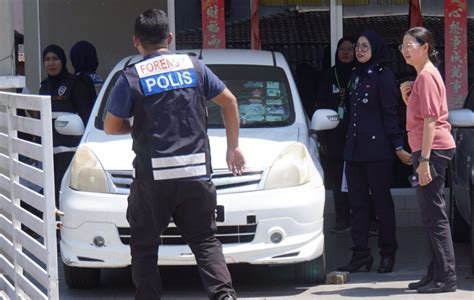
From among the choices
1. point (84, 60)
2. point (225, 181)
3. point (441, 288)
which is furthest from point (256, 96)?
point (441, 288)

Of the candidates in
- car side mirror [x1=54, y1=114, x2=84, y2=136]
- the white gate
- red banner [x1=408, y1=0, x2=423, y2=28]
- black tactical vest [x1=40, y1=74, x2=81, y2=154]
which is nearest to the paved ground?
the white gate

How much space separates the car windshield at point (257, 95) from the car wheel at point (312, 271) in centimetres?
114

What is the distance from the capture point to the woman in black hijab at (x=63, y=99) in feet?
28.7

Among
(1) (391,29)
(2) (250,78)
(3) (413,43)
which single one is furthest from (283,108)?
(1) (391,29)

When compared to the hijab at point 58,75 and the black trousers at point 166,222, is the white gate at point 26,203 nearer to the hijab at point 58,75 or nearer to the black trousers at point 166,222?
the black trousers at point 166,222

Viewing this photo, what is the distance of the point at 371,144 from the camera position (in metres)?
7.53

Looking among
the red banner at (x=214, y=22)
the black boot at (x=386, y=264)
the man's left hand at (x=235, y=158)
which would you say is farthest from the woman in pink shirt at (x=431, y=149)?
the red banner at (x=214, y=22)

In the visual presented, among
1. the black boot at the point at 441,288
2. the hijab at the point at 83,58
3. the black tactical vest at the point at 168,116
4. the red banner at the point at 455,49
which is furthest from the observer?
the red banner at the point at 455,49

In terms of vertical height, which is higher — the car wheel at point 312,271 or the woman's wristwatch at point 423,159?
the woman's wristwatch at point 423,159

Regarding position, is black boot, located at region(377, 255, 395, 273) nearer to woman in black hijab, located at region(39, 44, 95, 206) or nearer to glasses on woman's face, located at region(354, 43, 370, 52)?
glasses on woman's face, located at region(354, 43, 370, 52)

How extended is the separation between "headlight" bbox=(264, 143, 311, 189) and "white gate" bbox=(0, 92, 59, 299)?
5.43ft

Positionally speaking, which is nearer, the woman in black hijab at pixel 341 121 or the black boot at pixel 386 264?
the black boot at pixel 386 264

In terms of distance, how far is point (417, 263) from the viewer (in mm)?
8281

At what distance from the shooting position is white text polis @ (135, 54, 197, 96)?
209 inches
